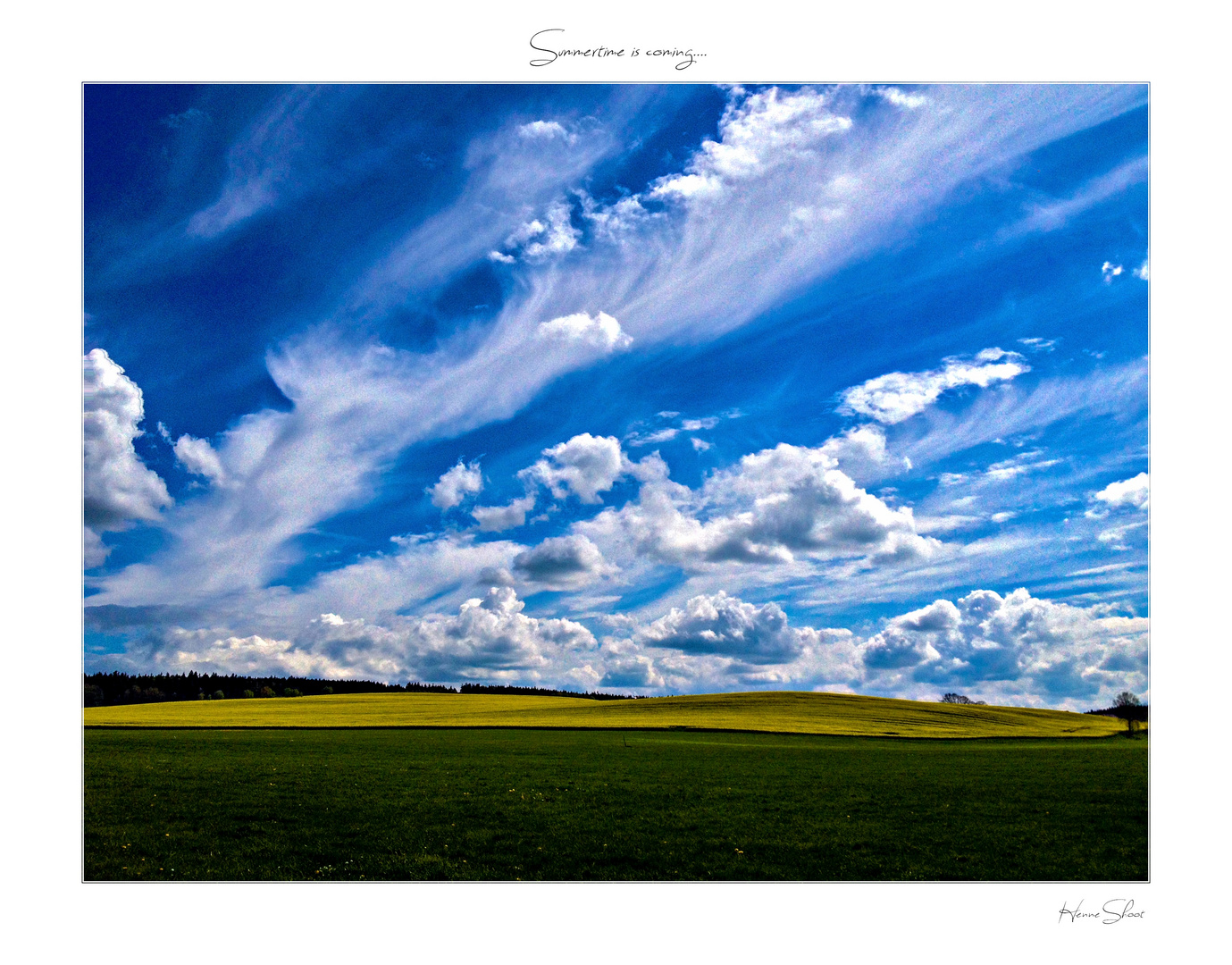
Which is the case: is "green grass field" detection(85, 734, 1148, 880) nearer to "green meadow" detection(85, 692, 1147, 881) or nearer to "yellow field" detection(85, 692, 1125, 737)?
"green meadow" detection(85, 692, 1147, 881)

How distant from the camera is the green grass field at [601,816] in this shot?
49.7ft

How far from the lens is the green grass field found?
1516 centimetres

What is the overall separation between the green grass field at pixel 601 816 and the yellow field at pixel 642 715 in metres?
16.5

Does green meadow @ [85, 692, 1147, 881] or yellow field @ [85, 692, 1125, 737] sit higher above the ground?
green meadow @ [85, 692, 1147, 881]

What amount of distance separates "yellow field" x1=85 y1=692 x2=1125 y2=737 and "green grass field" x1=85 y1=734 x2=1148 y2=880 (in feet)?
54.0

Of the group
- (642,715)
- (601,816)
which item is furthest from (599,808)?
(642,715)

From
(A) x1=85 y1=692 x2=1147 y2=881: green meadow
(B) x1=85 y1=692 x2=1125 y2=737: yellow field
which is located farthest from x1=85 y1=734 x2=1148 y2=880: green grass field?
(B) x1=85 y1=692 x2=1125 y2=737: yellow field

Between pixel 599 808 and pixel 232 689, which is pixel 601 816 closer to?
pixel 599 808

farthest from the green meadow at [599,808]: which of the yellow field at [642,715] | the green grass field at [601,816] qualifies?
the yellow field at [642,715]

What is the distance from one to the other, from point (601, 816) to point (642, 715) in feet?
120

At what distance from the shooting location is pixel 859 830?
17938 millimetres

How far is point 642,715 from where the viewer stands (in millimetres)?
54875

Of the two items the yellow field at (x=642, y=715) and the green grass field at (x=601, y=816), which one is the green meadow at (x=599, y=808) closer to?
the green grass field at (x=601, y=816)

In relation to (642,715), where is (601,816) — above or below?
above
